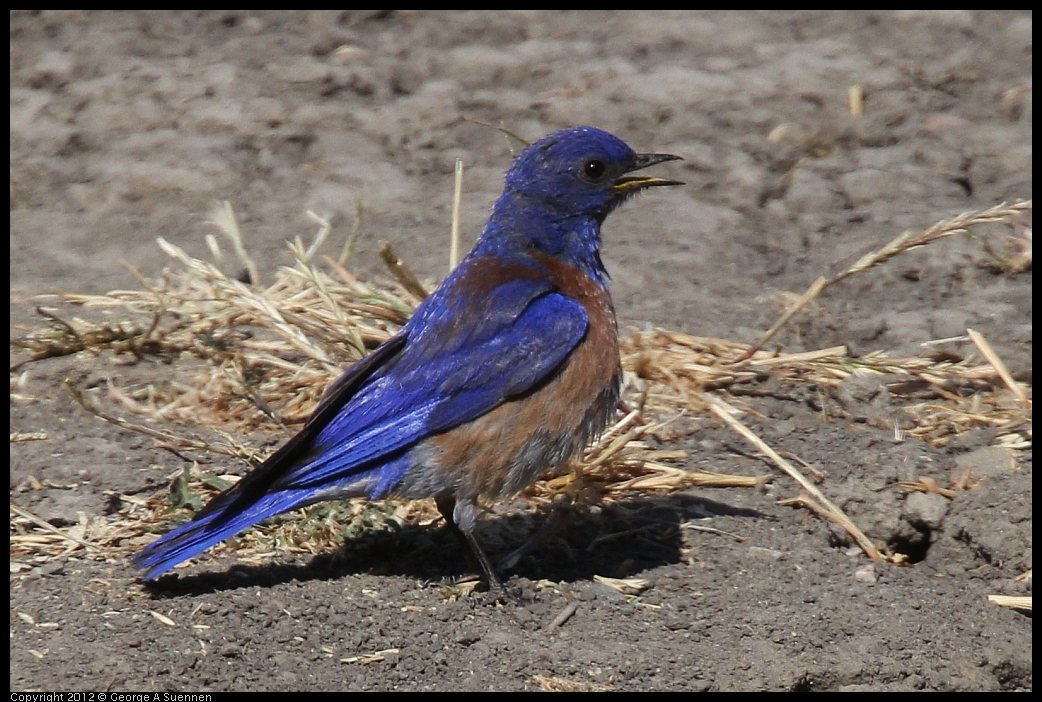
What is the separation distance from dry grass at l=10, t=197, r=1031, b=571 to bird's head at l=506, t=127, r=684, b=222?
0.69 metres

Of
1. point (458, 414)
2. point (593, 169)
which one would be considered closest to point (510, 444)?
point (458, 414)

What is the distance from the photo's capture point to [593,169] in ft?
16.4

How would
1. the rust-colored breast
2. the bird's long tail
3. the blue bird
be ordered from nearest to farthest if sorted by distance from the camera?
the bird's long tail
the blue bird
the rust-colored breast

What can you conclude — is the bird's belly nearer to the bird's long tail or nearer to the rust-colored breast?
the rust-colored breast

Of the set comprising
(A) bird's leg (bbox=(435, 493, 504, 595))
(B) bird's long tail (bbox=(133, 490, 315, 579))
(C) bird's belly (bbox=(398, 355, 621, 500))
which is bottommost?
(A) bird's leg (bbox=(435, 493, 504, 595))

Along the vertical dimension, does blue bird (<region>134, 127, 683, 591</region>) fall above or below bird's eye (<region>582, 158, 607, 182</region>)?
below

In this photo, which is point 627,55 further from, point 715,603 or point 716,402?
point 715,603

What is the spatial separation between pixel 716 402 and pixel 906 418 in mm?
761

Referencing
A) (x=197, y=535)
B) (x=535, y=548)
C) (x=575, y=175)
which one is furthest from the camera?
(x=575, y=175)

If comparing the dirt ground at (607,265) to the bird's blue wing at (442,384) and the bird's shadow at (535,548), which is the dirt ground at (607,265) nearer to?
the bird's shadow at (535,548)

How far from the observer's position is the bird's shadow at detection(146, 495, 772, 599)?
14.8 feet

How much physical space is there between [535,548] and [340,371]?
117cm

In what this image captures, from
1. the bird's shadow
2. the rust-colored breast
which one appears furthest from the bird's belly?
the bird's shadow

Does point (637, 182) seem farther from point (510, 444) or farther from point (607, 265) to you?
point (607, 265)
